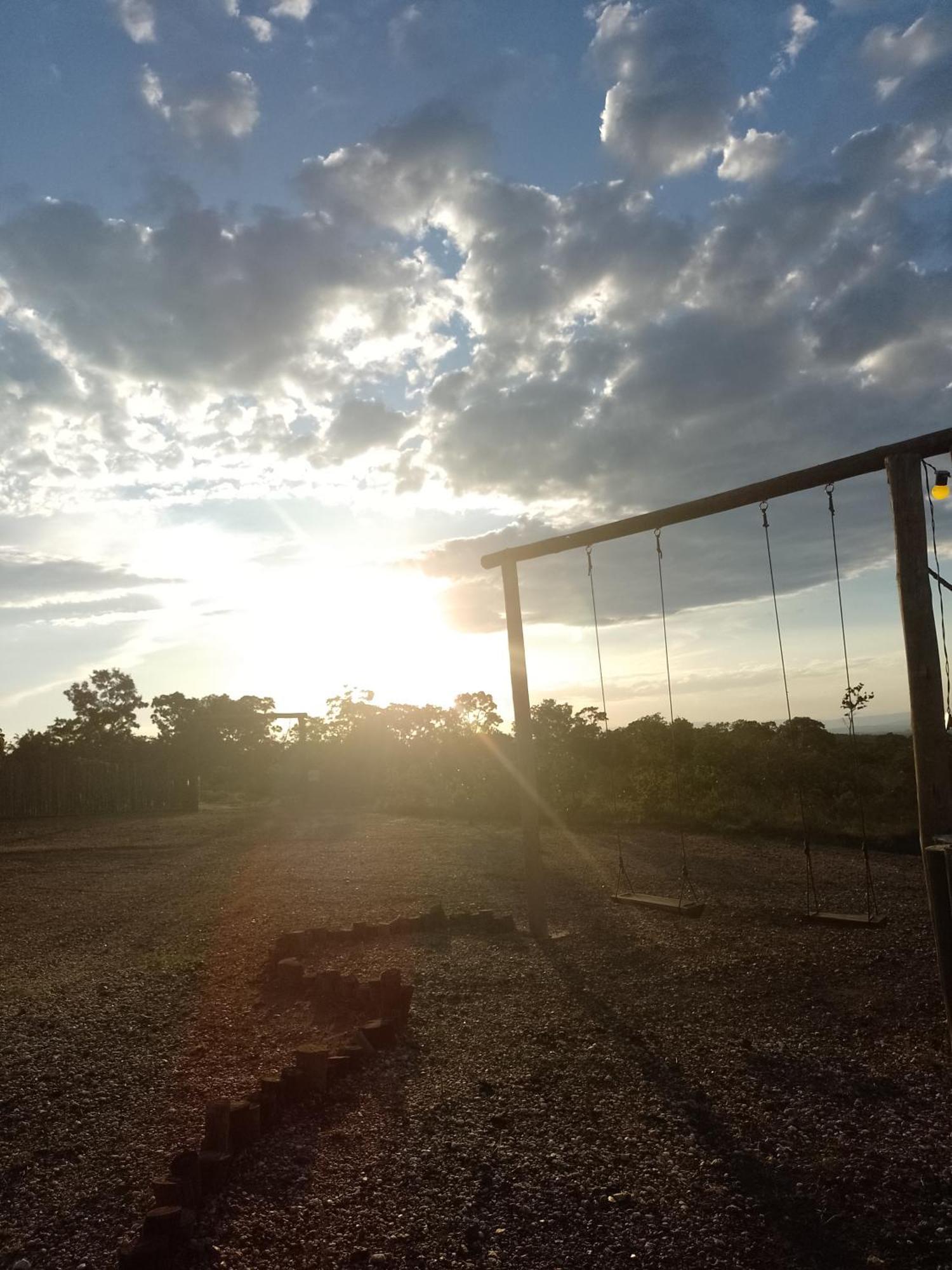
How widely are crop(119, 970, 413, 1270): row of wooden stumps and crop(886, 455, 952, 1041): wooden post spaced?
3517mm

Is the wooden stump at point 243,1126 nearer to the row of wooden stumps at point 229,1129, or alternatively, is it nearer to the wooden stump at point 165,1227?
the row of wooden stumps at point 229,1129

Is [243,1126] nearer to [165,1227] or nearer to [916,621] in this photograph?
[165,1227]

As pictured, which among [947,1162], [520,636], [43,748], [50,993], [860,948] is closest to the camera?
[947,1162]

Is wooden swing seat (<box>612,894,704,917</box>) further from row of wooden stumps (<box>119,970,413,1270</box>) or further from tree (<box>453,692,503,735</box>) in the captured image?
tree (<box>453,692,503,735</box>)

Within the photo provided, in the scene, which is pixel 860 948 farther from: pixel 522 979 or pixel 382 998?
pixel 382 998

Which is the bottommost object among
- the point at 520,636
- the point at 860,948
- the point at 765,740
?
the point at 860,948

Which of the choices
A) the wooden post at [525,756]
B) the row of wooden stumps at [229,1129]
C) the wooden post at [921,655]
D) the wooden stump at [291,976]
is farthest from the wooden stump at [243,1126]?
the wooden post at [525,756]

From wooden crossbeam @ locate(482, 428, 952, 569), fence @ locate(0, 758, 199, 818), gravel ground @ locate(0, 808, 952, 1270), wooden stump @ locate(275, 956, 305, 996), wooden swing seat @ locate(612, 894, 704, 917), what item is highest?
wooden crossbeam @ locate(482, 428, 952, 569)

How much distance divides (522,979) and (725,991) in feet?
5.12

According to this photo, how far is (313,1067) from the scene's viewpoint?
4879 millimetres

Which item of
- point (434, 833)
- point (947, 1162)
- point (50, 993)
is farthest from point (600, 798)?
point (947, 1162)

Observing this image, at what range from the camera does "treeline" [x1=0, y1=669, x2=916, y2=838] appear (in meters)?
16.5

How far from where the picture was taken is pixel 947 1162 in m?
3.85

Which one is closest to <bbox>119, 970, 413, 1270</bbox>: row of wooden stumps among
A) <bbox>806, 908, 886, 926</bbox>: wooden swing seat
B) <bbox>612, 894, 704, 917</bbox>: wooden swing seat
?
<bbox>612, 894, 704, 917</bbox>: wooden swing seat
